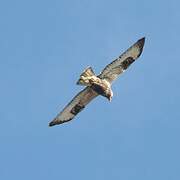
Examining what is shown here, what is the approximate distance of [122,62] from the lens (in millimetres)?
78688

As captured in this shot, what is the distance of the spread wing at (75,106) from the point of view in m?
79.2

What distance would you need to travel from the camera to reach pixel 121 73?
7881cm

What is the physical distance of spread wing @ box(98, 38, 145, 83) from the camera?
257 ft

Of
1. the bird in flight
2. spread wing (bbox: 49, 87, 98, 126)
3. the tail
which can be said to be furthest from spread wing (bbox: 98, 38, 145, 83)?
spread wing (bbox: 49, 87, 98, 126)

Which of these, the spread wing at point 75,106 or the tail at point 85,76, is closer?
the tail at point 85,76

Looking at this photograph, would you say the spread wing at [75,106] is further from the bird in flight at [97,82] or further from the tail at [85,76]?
the tail at [85,76]

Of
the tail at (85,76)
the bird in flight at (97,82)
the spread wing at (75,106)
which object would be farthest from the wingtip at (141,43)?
the spread wing at (75,106)

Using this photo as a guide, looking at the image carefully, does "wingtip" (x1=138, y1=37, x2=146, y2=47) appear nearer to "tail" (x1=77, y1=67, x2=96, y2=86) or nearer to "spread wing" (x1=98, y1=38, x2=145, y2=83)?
"spread wing" (x1=98, y1=38, x2=145, y2=83)

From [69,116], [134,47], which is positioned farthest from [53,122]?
[134,47]

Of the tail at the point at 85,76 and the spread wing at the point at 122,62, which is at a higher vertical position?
the spread wing at the point at 122,62

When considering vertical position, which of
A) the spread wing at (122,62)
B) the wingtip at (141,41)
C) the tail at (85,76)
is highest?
the wingtip at (141,41)

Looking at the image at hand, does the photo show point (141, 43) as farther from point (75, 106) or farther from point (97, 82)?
point (75, 106)

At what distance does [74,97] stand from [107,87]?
250cm

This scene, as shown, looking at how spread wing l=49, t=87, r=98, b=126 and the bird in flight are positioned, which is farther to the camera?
spread wing l=49, t=87, r=98, b=126
